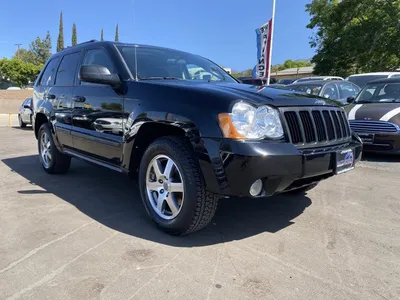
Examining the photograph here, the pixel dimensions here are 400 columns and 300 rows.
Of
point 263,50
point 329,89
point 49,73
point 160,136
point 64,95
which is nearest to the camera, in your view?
point 160,136

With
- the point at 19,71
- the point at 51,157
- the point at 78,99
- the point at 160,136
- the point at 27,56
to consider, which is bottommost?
the point at 51,157

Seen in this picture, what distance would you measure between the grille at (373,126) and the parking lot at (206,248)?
85.3 inches

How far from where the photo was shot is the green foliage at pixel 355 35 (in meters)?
24.4

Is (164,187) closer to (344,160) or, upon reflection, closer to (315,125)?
(315,125)

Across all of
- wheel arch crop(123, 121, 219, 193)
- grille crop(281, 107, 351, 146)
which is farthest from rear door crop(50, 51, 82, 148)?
grille crop(281, 107, 351, 146)

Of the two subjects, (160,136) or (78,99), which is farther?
(78,99)

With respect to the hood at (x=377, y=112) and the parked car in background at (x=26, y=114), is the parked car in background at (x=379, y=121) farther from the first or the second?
the parked car in background at (x=26, y=114)

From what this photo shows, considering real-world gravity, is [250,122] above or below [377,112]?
below

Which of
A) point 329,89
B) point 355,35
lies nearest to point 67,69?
point 329,89

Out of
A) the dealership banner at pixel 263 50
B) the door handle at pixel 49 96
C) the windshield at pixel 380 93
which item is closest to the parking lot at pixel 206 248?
the door handle at pixel 49 96

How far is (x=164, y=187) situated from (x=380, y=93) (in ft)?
20.1

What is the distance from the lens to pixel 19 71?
168ft

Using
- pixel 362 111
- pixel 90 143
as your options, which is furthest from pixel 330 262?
pixel 362 111

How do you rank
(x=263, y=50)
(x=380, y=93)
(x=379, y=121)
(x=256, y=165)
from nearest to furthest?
(x=256, y=165)
(x=379, y=121)
(x=380, y=93)
(x=263, y=50)
